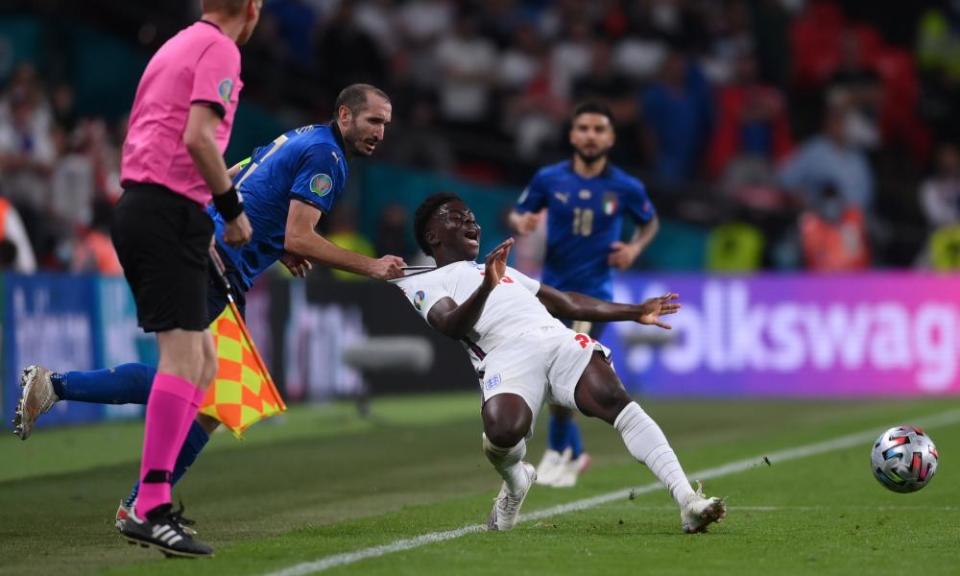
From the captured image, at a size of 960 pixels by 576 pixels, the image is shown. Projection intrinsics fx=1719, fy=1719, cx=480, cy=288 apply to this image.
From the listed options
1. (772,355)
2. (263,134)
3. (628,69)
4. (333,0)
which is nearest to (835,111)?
(628,69)

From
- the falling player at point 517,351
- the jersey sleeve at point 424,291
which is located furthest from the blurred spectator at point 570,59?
the jersey sleeve at point 424,291

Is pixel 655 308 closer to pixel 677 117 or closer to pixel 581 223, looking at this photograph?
pixel 581 223

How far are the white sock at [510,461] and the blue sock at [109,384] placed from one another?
5.50 ft

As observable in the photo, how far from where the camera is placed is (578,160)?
11812 mm

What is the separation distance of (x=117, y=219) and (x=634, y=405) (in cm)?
255

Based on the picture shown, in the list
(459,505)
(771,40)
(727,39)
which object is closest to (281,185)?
(459,505)

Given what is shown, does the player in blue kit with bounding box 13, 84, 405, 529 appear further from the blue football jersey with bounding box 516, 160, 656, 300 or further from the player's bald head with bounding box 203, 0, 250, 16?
the blue football jersey with bounding box 516, 160, 656, 300

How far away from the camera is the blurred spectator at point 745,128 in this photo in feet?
77.6

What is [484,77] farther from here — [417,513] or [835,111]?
[417,513]

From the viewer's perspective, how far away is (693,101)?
23.6 m

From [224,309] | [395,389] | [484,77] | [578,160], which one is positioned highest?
[484,77]

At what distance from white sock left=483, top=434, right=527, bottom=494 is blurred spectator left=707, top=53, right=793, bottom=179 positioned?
52.7ft

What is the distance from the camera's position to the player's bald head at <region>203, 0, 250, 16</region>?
23.4 feet

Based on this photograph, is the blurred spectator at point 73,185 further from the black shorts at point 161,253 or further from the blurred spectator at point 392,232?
the black shorts at point 161,253
